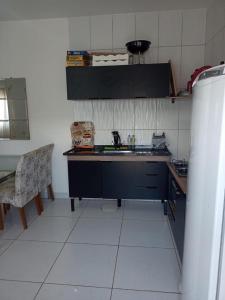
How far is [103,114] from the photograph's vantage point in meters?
3.18

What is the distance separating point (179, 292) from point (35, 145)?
8.68 feet

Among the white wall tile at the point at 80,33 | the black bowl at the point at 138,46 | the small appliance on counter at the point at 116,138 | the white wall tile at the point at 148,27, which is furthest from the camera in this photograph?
the small appliance on counter at the point at 116,138

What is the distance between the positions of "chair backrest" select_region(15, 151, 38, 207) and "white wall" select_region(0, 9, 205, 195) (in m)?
0.73

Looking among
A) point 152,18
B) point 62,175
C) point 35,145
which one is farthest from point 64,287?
point 152,18

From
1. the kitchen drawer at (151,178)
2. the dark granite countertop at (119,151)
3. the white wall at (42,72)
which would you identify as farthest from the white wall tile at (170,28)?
the kitchen drawer at (151,178)

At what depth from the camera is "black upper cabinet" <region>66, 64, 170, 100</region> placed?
106 inches

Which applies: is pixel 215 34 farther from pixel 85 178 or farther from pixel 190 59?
pixel 85 178

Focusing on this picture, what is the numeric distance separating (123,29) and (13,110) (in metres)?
1.93

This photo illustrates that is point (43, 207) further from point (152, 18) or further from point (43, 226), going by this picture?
point (152, 18)

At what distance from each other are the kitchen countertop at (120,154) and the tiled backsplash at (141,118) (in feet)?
0.90

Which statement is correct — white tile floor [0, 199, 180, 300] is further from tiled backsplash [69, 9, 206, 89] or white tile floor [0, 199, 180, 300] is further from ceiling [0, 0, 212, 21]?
ceiling [0, 0, 212, 21]

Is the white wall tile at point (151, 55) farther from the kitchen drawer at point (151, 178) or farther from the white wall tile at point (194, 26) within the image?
the kitchen drawer at point (151, 178)

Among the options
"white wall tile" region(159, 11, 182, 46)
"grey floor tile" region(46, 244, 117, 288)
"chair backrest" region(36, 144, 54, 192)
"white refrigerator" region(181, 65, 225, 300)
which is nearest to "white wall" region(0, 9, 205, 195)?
"white wall tile" region(159, 11, 182, 46)

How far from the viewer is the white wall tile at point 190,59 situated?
9.43ft
